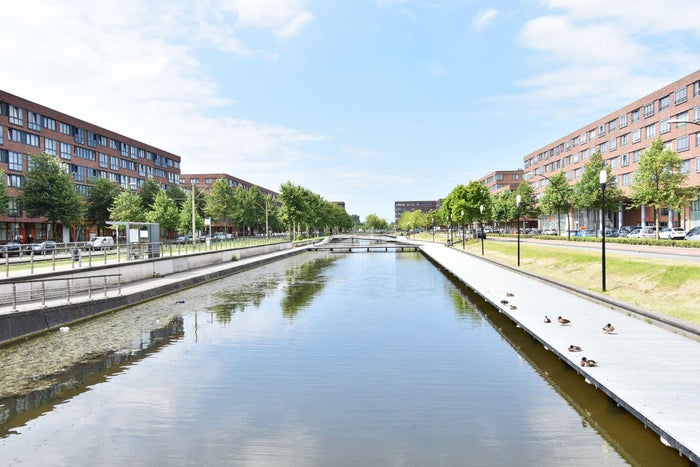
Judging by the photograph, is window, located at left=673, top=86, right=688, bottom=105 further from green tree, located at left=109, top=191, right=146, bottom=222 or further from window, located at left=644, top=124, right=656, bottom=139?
green tree, located at left=109, top=191, right=146, bottom=222

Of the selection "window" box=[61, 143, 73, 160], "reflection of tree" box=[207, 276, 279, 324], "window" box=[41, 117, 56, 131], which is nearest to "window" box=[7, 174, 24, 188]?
"window" box=[41, 117, 56, 131]

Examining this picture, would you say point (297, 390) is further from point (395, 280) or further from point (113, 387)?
point (395, 280)

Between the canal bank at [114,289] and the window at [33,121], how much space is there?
144ft

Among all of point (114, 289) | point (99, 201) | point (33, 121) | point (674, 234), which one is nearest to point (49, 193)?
point (99, 201)

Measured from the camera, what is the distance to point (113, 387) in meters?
11.8

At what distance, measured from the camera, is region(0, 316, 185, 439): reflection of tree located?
33.3 feet

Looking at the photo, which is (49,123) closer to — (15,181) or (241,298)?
(15,181)

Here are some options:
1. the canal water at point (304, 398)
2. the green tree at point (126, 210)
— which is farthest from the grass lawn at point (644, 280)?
the green tree at point (126, 210)

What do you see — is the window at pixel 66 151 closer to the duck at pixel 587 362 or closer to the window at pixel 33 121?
the window at pixel 33 121

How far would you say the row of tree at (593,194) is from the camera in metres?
54.1

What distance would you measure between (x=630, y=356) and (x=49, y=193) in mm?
59146

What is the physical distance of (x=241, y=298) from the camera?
2631cm

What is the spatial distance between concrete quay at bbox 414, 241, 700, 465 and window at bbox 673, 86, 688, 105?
5981cm

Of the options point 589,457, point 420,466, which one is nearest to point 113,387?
point 420,466
